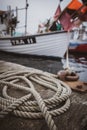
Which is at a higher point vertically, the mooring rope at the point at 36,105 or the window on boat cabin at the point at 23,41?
the mooring rope at the point at 36,105

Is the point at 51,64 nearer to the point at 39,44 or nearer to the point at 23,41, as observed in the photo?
the point at 39,44

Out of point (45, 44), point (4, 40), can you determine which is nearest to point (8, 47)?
point (4, 40)

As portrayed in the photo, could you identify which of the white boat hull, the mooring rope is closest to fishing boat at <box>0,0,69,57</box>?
the white boat hull

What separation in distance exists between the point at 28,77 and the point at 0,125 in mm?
841

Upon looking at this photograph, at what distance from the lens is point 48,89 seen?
2.02m

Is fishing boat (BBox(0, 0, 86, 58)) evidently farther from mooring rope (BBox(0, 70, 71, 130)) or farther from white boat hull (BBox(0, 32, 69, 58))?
mooring rope (BBox(0, 70, 71, 130))

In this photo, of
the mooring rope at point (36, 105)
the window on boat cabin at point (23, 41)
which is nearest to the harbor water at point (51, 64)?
the window on boat cabin at point (23, 41)

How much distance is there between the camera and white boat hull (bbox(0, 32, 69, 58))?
1191cm

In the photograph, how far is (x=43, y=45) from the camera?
1248cm

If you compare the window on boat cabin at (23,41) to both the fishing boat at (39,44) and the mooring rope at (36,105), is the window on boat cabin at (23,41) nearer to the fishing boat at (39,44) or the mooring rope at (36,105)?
the fishing boat at (39,44)

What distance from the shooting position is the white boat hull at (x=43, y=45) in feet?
39.1

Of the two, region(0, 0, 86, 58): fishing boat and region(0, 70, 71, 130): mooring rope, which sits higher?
region(0, 70, 71, 130): mooring rope

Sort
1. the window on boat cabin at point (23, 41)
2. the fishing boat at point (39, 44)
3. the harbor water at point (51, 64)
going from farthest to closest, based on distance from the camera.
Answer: the window on boat cabin at point (23, 41), the fishing boat at point (39, 44), the harbor water at point (51, 64)

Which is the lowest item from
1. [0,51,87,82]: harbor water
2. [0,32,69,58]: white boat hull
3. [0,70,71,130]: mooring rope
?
[0,51,87,82]: harbor water
